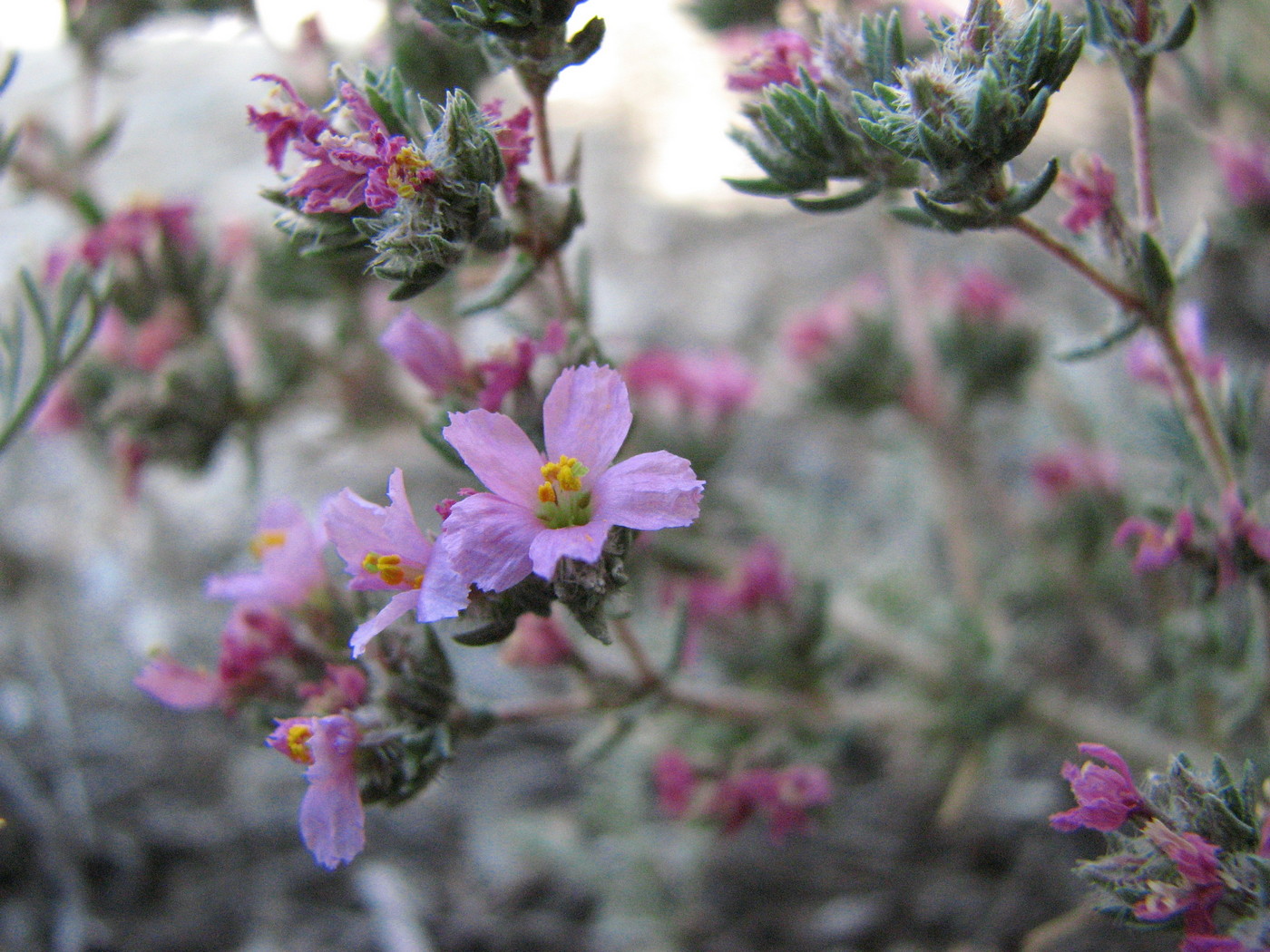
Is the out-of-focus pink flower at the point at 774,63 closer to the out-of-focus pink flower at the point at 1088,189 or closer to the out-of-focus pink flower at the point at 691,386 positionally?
the out-of-focus pink flower at the point at 1088,189

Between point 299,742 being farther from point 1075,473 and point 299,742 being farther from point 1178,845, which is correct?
point 1075,473

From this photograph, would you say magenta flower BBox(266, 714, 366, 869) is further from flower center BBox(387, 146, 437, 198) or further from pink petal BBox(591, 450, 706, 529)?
flower center BBox(387, 146, 437, 198)

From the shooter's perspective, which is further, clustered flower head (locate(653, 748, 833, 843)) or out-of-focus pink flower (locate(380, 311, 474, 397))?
clustered flower head (locate(653, 748, 833, 843))

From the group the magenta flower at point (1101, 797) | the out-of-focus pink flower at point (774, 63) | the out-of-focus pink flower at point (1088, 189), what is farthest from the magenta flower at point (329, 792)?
the out-of-focus pink flower at point (1088, 189)

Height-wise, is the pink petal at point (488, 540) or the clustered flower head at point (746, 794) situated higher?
the pink petal at point (488, 540)

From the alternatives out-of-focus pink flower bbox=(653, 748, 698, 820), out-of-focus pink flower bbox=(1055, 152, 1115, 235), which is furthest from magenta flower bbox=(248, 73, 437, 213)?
out-of-focus pink flower bbox=(653, 748, 698, 820)
